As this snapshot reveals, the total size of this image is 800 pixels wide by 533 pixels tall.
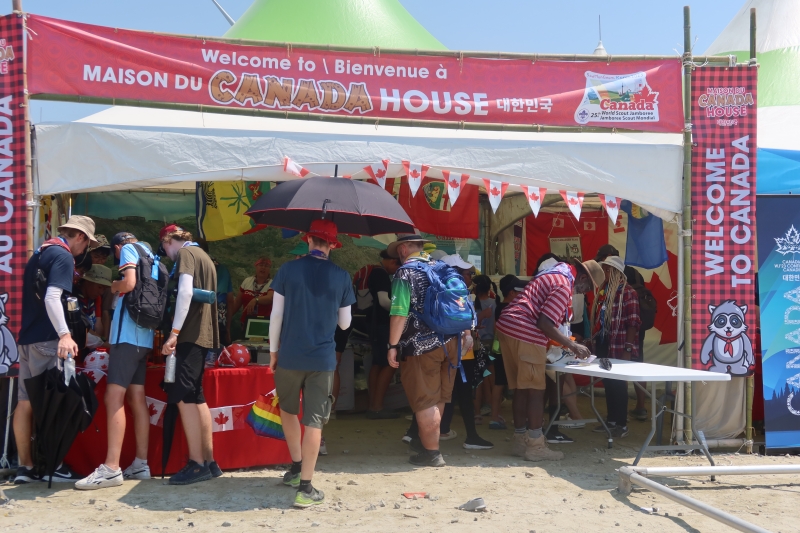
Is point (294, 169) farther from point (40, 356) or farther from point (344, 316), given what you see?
point (40, 356)

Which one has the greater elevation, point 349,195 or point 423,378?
point 349,195

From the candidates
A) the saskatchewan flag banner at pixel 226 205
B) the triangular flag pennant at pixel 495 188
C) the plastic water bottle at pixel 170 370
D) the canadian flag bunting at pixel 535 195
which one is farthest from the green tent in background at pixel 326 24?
the plastic water bottle at pixel 170 370

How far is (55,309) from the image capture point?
4523mm

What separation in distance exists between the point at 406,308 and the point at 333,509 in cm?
142

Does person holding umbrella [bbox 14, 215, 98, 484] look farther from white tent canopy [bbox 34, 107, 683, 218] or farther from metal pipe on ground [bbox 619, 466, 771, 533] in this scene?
metal pipe on ground [bbox 619, 466, 771, 533]

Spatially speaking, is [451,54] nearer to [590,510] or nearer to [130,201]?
[590,510]

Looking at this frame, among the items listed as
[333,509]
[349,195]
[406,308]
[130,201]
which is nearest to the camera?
[333,509]

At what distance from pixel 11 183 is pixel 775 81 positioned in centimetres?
735

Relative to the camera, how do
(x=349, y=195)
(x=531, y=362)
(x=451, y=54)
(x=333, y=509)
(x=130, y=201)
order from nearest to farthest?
1. (x=333, y=509)
2. (x=349, y=195)
3. (x=531, y=362)
4. (x=451, y=54)
5. (x=130, y=201)

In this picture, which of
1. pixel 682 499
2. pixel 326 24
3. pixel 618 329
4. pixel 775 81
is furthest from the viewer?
pixel 775 81

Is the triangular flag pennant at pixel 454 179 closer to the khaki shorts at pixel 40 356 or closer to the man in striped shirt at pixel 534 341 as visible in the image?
the man in striped shirt at pixel 534 341

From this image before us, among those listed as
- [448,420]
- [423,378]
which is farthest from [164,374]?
[448,420]

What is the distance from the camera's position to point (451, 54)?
5.95m

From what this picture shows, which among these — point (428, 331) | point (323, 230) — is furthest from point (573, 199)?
point (323, 230)
